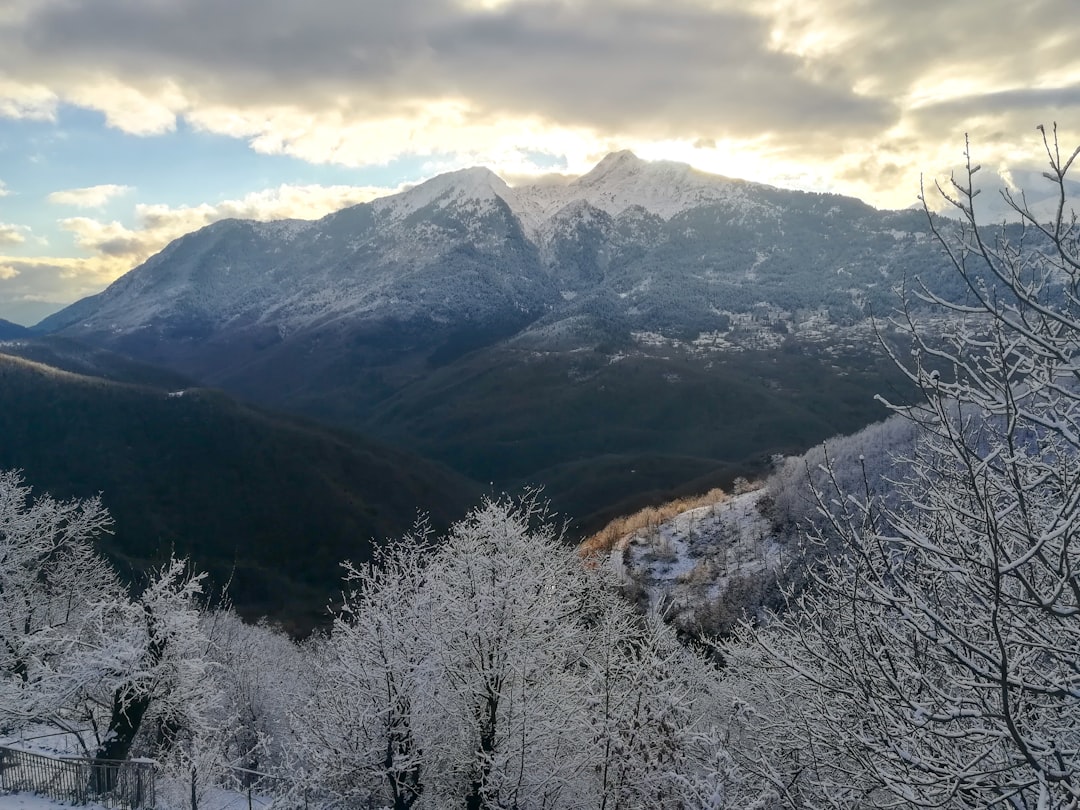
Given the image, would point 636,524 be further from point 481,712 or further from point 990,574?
point 990,574

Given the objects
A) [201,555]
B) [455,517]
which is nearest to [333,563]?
[201,555]

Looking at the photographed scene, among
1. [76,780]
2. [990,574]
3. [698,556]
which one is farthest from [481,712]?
[698,556]

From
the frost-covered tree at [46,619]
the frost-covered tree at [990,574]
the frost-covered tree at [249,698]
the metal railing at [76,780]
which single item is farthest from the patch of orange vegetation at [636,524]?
the frost-covered tree at [990,574]

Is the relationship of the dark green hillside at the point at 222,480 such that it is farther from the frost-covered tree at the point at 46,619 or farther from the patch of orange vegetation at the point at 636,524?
the frost-covered tree at the point at 46,619

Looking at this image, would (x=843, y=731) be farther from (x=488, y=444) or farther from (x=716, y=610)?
(x=488, y=444)

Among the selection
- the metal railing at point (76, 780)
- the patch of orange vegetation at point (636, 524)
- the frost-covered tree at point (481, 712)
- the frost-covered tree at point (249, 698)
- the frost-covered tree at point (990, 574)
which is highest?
the frost-covered tree at point (990, 574)

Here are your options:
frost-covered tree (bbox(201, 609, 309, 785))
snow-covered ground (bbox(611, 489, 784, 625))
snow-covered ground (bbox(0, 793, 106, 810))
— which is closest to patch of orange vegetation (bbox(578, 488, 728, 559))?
snow-covered ground (bbox(611, 489, 784, 625))

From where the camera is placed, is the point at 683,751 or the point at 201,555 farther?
the point at 201,555
